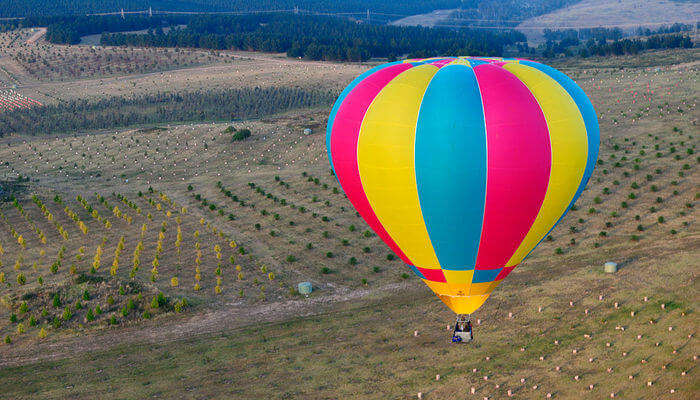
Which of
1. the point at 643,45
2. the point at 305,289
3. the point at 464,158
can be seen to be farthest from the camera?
the point at 643,45

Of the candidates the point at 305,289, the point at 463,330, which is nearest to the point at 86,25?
the point at 305,289

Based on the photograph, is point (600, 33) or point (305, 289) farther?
point (600, 33)

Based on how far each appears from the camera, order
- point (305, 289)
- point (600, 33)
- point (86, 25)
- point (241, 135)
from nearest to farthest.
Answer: point (305, 289), point (241, 135), point (86, 25), point (600, 33)

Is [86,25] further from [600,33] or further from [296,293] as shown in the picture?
[296,293]

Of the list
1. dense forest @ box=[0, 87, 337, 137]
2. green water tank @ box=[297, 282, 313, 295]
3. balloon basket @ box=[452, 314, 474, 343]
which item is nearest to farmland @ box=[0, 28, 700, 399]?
green water tank @ box=[297, 282, 313, 295]

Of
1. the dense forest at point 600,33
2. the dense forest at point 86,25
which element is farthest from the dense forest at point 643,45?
the dense forest at point 86,25

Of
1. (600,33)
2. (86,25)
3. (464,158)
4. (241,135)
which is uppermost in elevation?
(86,25)

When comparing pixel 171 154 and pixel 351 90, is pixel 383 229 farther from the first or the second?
pixel 171 154
